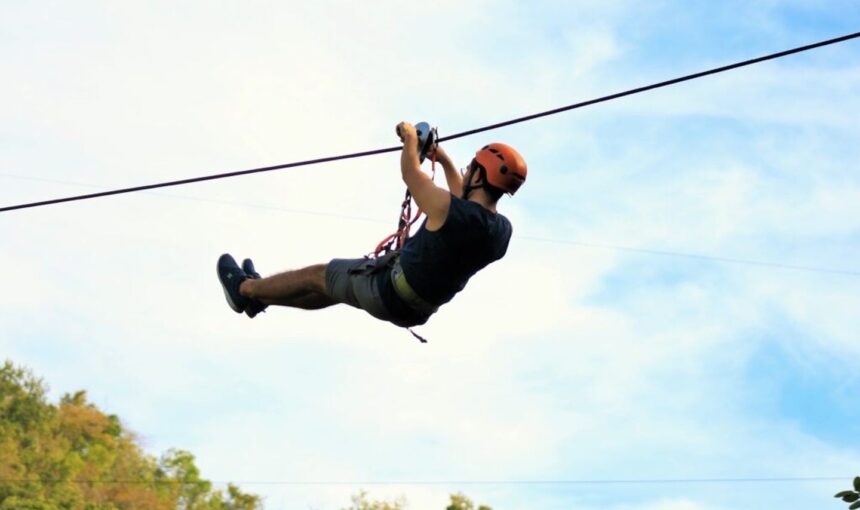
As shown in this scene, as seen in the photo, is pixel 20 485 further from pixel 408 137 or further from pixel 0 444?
pixel 408 137

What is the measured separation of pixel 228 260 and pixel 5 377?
223 feet

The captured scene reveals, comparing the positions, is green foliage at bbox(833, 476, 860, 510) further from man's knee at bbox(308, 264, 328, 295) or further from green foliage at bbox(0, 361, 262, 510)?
green foliage at bbox(0, 361, 262, 510)

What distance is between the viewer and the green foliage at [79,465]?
6744 centimetres

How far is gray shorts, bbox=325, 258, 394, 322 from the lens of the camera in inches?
318

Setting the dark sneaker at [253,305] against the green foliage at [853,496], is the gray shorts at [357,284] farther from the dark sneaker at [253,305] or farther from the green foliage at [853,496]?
the green foliage at [853,496]

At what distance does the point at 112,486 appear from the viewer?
74.6 m

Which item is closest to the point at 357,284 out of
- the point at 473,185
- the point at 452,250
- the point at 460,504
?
the point at 452,250

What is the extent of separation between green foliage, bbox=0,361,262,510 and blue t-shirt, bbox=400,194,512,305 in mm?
56501

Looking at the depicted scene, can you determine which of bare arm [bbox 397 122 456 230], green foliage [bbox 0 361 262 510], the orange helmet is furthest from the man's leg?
green foliage [bbox 0 361 262 510]

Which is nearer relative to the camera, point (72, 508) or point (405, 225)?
point (405, 225)

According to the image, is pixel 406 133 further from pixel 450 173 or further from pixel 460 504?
pixel 460 504

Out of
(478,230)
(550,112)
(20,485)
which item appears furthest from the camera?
(20,485)

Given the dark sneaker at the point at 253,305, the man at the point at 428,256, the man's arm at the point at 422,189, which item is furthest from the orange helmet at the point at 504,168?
the dark sneaker at the point at 253,305

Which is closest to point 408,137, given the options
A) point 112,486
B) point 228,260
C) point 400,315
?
point 400,315
